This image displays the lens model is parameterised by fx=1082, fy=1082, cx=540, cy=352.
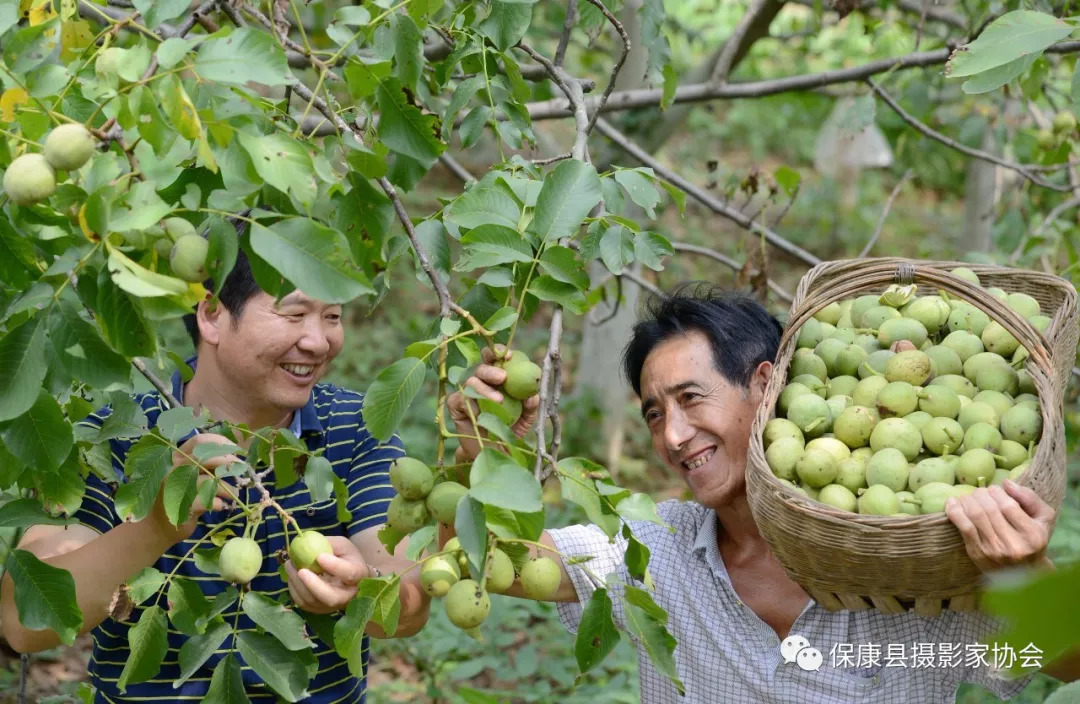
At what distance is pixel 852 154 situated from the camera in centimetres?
1005

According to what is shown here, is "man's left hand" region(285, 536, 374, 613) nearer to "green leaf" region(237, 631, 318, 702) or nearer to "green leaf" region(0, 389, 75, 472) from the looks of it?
"green leaf" region(237, 631, 318, 702)

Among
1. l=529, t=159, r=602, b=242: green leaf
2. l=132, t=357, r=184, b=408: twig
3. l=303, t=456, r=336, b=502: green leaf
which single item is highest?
l=529, t=159, r=602, b=242: green leaf

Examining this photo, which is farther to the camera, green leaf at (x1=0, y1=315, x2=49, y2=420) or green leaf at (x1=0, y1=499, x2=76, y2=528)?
green leaf at (x1=0, y1=499, x2=76, y2=528)

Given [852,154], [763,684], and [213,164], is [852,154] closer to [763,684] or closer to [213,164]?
[763,684]

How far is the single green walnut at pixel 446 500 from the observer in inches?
52.4

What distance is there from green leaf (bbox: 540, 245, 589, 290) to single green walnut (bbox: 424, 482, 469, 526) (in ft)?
1.15

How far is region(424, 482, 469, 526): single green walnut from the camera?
1330 mm

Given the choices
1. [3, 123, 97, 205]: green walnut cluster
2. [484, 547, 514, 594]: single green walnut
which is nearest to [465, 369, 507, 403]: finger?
[484, 547, 514, 594]: single green walnut

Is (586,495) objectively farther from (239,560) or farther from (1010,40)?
(1010,40)

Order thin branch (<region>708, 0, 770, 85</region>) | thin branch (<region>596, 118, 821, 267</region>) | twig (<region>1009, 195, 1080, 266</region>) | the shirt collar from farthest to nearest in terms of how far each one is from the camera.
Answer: twig (<region>1009, 195, 1080, 266</region>), thin branch (<region>708, 0, 770, 85</region>), thin branch (<region>596, 118, 821, 267</region>), the shirt collar

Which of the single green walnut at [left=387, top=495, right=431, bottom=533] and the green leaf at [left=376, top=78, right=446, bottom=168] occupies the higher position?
the green leaf at [left=376, top=78, right=446, bottom=168]

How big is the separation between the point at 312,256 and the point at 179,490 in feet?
1.60

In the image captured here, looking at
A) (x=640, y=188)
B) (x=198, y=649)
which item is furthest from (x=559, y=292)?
(x=198, y=649)

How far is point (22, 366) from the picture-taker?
1.25 m
